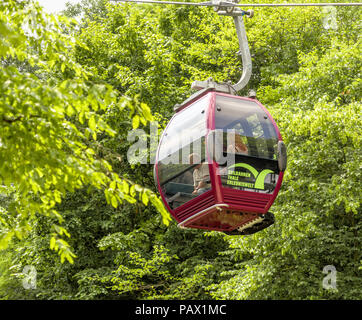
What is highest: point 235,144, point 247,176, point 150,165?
point 150,165

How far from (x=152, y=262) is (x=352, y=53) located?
754 cm

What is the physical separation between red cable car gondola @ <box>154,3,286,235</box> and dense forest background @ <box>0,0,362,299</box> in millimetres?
763

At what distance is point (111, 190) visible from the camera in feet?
18.6

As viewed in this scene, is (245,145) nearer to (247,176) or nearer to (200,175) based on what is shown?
(247,176)

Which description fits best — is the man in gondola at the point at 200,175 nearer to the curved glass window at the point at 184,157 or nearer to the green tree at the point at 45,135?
the curved glass window at the point at 184,157

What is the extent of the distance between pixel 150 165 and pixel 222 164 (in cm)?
1107

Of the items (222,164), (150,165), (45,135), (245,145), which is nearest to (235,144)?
(245,145)

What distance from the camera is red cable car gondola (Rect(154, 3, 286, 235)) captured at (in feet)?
28.0

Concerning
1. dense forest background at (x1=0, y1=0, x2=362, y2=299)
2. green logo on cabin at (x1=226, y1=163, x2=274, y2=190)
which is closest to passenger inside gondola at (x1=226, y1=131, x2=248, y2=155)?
green logo on cabin at (x1=226, y1=163, x2=274, y2=190)

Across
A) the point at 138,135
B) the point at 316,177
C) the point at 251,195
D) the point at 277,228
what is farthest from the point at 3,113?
the point at 138,135

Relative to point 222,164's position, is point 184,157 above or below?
above

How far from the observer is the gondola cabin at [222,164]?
8516mm

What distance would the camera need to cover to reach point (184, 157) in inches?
358

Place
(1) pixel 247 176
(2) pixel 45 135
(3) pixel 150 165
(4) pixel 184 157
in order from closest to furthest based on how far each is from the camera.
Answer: (2) pixel 45 135 → (1) pixel 247 176 → (4) pixel 184 157 → (3) pixel 150 165
